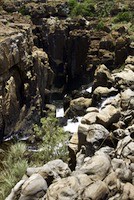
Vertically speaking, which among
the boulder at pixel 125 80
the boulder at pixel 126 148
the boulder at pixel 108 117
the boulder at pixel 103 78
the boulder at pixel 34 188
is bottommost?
the boulder at pixel 103 78

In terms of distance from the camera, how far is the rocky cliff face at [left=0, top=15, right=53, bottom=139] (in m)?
33.7

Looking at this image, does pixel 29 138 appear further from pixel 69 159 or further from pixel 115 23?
pixel 115 23

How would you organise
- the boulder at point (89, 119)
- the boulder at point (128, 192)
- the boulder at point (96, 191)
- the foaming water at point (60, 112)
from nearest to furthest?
the boulder at point (96, 191)
the boulder at point (128, 192)
the boulder at point (89, 119)
the foaming water at point (60, 112)

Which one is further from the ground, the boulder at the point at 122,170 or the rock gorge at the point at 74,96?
the boulder at the point at 122,170

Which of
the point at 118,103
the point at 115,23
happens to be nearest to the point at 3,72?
the point at 118,103

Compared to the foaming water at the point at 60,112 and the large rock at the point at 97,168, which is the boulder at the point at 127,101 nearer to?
the large rock at the point at 97,168

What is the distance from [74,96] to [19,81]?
57.3ft

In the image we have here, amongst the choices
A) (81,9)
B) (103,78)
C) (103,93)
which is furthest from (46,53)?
(81,9)

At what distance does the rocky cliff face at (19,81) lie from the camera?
33719 millimetres

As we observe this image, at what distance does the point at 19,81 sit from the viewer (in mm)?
38062

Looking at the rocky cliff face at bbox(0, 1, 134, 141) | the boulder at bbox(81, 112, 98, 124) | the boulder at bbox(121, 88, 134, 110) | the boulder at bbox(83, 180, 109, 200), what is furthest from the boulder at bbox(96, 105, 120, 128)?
the rocky cliff face at bbox(0, 1, 134, 141)

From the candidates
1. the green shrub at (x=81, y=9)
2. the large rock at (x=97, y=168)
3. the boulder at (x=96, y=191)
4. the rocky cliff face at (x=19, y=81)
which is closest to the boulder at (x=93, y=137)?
the large rock at (x=97, y=168)

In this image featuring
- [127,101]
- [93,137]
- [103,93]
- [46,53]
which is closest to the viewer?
[93,137]

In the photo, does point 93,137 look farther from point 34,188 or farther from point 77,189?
point 77,189
